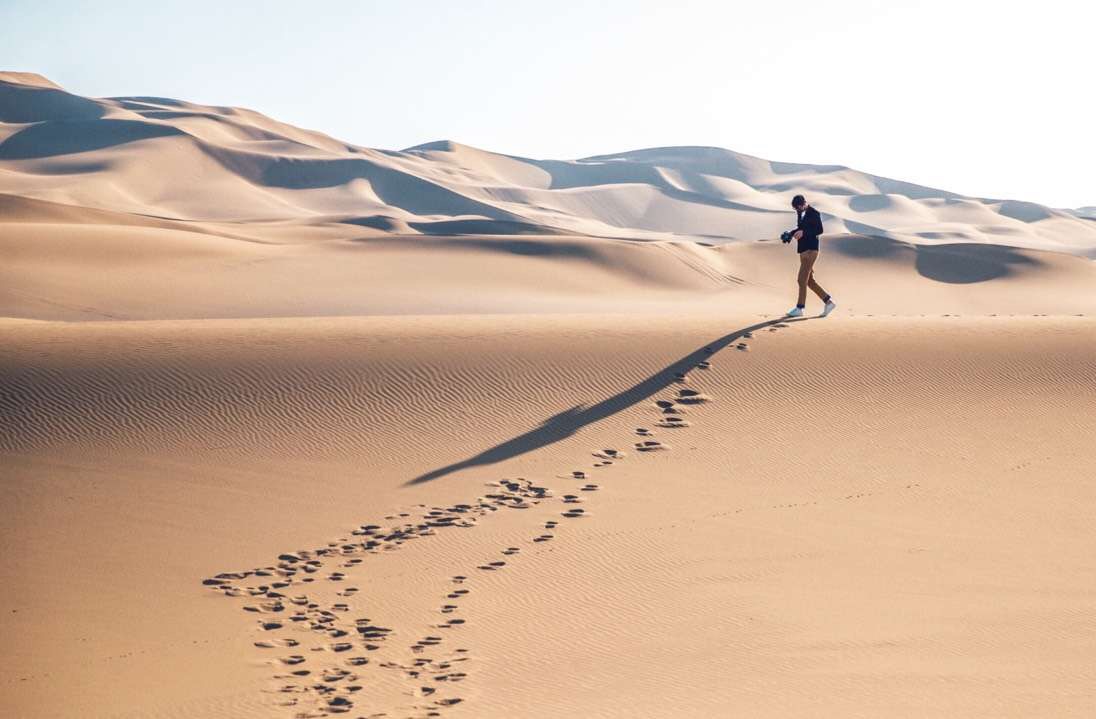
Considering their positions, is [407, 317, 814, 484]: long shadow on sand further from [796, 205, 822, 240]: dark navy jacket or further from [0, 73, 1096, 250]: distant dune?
[0, 73, 1096, 250]: distant dune

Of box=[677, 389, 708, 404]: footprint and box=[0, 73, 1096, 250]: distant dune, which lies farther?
box=[0, 73, 1096, 250]: distant dune

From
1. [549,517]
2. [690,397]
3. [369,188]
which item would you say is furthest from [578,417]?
[369,188]

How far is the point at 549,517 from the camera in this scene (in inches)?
325

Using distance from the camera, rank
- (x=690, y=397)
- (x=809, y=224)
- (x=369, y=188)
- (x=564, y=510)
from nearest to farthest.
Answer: (x=564, y=510), (x=690, y=397), (x=809, y=224), (x=369, y=188)

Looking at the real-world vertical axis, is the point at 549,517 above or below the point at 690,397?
below

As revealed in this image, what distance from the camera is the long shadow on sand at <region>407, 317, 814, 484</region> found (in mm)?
9633

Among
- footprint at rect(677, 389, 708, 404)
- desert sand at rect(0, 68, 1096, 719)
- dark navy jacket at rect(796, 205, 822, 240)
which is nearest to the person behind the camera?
desert sand at rect(0, 68, 1096, 719)

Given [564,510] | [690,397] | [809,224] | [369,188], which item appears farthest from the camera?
[369,188]

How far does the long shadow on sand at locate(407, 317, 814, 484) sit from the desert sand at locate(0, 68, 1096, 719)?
50 mm

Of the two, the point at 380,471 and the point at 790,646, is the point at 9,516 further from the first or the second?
the point at 790,646

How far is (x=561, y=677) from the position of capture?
18.4 ft

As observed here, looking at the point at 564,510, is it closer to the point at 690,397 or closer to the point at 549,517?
the point at 549,517

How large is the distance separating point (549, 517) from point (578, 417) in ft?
8.53

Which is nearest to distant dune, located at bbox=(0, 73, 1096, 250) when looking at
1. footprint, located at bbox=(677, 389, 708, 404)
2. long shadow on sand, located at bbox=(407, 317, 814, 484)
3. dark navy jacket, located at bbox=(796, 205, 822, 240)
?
dark navy jacket, located at bbox=(796, 205, 822, 240)
